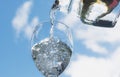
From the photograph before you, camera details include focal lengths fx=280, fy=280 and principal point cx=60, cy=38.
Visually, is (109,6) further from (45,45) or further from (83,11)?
(45,45)

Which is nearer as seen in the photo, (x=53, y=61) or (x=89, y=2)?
(x=89, y=2)

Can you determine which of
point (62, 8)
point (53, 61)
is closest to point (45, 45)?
point (53, 61)

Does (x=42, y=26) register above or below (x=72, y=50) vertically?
above

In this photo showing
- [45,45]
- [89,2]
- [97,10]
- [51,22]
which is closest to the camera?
[89,2]

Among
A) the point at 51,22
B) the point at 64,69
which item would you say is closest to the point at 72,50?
the point at 64,69

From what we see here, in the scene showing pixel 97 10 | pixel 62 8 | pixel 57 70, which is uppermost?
pixel 62 8

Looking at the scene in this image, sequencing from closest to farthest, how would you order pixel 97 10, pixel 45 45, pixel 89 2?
pixel 89 2, pixel 97 10, pixel 45 45

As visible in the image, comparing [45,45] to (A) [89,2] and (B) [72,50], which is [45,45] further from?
(A) [89,2]
